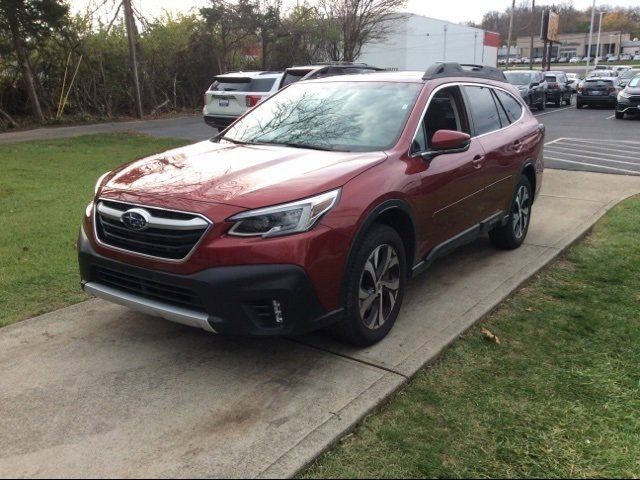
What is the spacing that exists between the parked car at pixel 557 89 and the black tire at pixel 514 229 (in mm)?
23549

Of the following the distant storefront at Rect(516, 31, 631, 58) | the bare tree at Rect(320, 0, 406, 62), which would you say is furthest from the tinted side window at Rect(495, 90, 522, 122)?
the distant storefront at Rect(516, 31, 631, 58)

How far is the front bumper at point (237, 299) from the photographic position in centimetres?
Result: 312

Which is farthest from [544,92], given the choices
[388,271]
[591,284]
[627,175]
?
[388,271]

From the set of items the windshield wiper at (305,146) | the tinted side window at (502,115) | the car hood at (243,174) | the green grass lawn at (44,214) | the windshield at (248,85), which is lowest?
the green grass lawn at (44,214)

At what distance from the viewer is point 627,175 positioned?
10062 mm

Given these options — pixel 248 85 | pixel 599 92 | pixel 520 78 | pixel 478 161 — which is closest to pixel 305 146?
pixel 478 161

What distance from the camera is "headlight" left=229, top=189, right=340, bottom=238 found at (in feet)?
10.4

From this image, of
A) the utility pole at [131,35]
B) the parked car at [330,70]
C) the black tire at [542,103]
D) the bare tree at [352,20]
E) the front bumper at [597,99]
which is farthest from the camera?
the bare tree at [352,20]

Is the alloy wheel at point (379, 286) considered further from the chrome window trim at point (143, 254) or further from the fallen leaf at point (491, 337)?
the chrome window trim at point (143, 254)

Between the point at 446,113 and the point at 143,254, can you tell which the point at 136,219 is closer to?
the point at 143,254

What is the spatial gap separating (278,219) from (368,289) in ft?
2.72

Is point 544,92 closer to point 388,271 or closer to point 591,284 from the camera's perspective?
Result: point 591,284

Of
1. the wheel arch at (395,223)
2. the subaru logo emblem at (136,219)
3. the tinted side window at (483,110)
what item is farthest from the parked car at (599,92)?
the subaru logo emblem at (136,219)

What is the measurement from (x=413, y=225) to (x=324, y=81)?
166 centimetres
